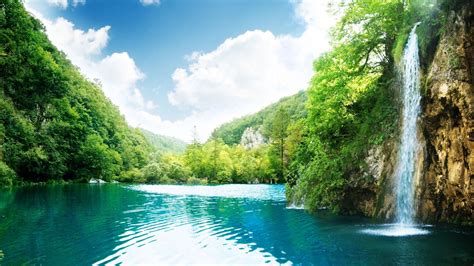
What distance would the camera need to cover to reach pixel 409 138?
1881 centimetres

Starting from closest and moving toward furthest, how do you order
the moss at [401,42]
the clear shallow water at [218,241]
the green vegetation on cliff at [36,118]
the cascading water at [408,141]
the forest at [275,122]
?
the clear shallow water at [218,241] → the cascading water at [408,141] → the moss at [401,42] → the forest at [275,122] → the green vegetation on cliff at [36,118]

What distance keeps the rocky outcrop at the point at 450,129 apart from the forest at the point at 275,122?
4.71ft

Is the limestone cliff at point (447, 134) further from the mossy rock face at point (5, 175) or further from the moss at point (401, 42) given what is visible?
the mossy rock face at point (5, 175)

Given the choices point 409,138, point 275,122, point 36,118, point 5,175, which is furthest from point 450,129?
point 275,122

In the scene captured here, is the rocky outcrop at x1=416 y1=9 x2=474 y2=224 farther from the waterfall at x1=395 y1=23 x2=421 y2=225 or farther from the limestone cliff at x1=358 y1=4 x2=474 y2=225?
the waterfall at x1=395 y1=23 x2=421 y2=225

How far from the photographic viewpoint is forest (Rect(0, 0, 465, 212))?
2161 centimetres

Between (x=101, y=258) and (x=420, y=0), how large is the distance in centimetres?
1686

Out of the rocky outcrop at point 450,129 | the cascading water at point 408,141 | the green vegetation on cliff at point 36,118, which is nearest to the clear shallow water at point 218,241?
the rocky outcrop at point 450,129

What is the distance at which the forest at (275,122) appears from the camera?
2161 cm

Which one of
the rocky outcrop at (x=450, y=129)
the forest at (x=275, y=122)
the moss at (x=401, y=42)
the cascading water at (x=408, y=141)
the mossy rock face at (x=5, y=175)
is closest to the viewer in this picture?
the rocky outcrop at (x=450, y=129)

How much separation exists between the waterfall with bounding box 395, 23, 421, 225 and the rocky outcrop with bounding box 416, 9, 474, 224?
0.54 meters

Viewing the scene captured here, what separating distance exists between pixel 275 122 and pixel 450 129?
62.5 meters

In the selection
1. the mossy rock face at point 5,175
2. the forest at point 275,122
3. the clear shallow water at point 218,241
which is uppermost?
the forest at point 275,122

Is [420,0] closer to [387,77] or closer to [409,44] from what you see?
[409,44]
